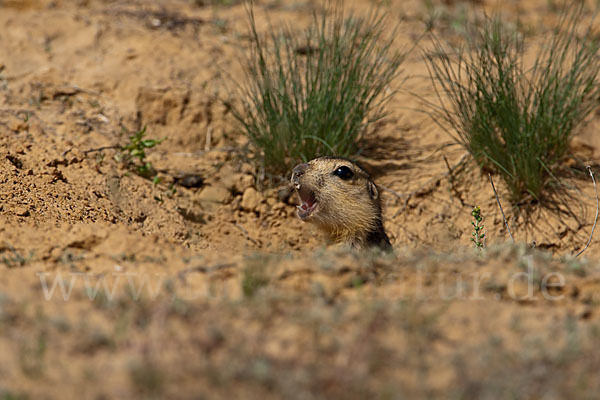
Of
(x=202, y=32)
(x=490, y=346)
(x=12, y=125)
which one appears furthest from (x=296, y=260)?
(x=202, y=32)

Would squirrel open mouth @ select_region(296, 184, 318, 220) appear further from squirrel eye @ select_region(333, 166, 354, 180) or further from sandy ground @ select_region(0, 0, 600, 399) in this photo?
sandy ground @ select_region(0, 0, 600, 399)

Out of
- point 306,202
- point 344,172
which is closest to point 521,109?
point 344,172

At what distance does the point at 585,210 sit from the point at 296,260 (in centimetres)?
437

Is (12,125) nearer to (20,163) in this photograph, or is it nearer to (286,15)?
(20,163)

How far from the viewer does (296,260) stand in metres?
3.82

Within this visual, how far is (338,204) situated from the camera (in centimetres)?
612

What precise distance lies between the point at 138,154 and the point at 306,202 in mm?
1936

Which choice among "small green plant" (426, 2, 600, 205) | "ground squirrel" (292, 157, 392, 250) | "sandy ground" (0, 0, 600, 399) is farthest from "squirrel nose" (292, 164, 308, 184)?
"small green plant" (426, 2, 600, 205)

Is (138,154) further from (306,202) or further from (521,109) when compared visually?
(521,109)

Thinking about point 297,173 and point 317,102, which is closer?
point 297,173

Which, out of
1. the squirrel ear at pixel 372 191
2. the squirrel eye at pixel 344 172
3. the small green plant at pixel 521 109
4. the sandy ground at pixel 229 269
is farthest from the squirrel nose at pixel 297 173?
the small green plant at pixel 521 109

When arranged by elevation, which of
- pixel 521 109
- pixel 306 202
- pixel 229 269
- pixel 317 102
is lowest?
pixel 306 202

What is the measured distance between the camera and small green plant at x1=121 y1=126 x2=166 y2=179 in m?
6.89

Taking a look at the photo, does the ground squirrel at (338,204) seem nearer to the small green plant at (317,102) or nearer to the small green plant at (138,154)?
the small green plant at (317,102)
